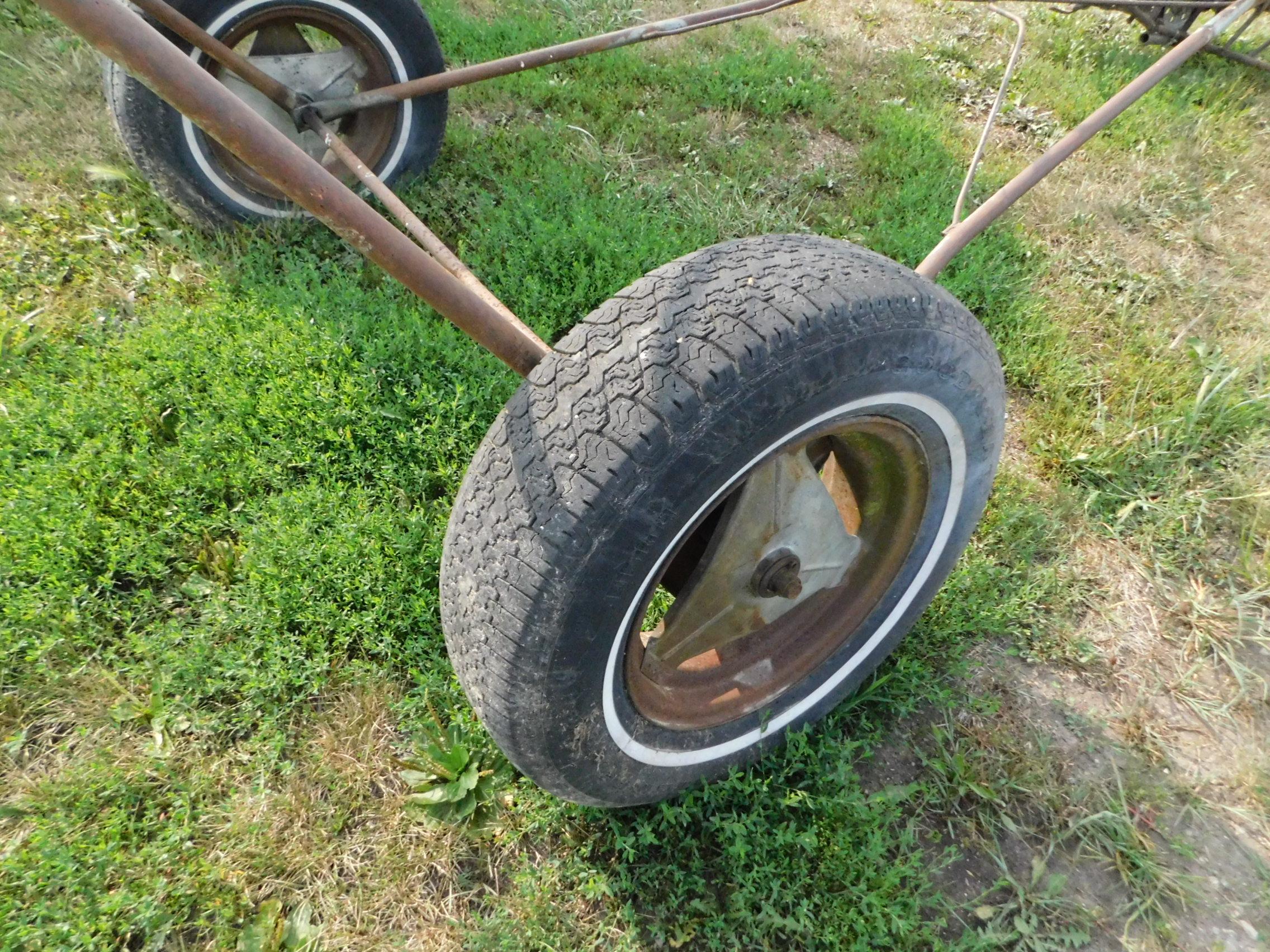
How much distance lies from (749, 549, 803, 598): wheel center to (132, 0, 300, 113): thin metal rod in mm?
2308

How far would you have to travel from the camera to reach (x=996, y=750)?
2.12 metres

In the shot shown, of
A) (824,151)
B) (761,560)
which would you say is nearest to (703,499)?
(761,560)

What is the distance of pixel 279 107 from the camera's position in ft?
9.30

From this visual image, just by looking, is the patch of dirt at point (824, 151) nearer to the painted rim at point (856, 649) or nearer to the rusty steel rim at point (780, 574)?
the rusty steel rim at point (780, 574)

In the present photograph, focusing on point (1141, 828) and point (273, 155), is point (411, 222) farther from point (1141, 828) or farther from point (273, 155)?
point (1141, 828)

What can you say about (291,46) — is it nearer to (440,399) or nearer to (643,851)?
(440,399)

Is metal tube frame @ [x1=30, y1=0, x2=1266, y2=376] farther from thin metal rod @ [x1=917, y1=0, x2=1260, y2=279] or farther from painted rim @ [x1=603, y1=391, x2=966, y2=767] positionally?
painted rim @ [x1=603, y1=391, x2=966, y2=767]

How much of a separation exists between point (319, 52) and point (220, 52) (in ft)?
1.61

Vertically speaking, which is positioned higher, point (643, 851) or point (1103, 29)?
point (1103, 29)

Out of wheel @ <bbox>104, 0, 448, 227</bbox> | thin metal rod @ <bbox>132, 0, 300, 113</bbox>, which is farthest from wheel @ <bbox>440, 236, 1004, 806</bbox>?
wheel @ <bbox>104, 0, 448, 227</bbox>

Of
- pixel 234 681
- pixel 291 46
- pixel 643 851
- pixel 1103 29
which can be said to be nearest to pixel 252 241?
pixel 291 46

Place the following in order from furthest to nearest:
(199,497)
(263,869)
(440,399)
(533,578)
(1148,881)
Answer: (440,399) → (199,497) → (1148,881) → (263,869) → (533,578)

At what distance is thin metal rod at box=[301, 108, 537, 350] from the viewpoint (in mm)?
1754

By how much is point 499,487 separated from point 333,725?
101cm
